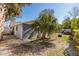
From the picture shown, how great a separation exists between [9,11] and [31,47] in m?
0.40

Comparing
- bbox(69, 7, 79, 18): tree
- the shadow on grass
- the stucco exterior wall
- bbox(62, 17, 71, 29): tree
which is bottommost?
the shadow on grass

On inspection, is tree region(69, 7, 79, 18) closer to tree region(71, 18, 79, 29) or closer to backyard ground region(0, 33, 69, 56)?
tree region(71, 18, 79, 29)

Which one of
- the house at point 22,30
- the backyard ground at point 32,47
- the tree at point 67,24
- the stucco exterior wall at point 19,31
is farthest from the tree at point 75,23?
the stucco exterior wall at point 19,31

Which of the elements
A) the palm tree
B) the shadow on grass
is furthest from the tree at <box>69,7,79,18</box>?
the palm tree

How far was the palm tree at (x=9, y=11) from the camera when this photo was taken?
1675 millimetres

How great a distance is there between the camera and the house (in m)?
1.67

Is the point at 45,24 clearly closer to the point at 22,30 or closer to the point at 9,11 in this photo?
the point at 22,30

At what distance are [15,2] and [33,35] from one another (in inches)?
13.9

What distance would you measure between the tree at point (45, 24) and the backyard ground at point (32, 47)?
0.07 meters

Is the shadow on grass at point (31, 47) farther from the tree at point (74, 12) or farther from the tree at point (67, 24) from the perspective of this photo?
the tree at point (74, 12)

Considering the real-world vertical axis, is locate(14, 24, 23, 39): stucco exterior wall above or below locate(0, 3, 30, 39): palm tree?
below

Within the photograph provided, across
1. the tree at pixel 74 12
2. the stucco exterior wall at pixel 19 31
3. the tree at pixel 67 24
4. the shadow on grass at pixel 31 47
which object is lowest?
the shadow on grass at pixel 31 47

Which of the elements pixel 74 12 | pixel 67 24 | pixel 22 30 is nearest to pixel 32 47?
pixel 22 30

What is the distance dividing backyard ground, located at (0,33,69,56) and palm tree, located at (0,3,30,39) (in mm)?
143
